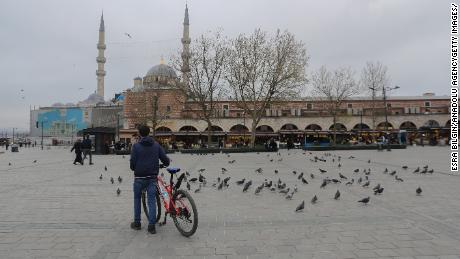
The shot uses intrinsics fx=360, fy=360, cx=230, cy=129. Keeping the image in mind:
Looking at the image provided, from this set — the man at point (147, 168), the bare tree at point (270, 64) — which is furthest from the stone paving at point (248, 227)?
the bare tree at point (270, 64)

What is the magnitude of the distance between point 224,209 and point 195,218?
2145 mm

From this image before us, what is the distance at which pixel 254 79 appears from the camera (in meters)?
33.1

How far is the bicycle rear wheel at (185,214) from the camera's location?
494cm

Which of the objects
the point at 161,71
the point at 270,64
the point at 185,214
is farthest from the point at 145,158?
the point at 161,71

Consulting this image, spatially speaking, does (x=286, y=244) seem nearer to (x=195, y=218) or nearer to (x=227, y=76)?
(x=195, y=218)

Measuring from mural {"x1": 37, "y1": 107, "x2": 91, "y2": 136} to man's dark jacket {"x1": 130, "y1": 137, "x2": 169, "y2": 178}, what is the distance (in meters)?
84.2

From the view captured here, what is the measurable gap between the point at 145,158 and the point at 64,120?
3509 inches

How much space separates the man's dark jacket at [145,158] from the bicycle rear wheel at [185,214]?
520 millimetres

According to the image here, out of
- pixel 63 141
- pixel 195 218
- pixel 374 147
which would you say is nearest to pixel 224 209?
pixel 195 218

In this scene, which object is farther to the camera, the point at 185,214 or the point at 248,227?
the point at 248,227

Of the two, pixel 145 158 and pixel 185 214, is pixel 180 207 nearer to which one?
pixel 185 214

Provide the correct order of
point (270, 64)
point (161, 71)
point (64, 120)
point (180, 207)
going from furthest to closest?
point (64, 120)
point (161, 71)
point (270, 64)
point (180, 207)

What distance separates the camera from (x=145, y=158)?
534cm

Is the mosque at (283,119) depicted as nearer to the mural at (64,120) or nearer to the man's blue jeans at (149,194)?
the mural at (64,120)
